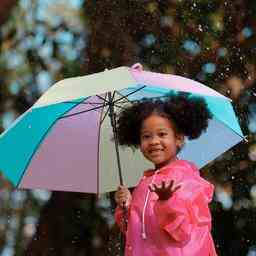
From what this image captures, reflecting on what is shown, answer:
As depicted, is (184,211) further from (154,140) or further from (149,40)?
(149,40)

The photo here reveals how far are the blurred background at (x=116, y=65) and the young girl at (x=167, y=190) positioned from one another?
71.2 inches

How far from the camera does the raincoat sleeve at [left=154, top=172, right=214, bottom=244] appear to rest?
2166 millimetres

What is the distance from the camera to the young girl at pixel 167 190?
85.9 inches

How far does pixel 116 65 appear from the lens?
15.1 ft

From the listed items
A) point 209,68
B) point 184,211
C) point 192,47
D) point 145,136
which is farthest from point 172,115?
point 192,47

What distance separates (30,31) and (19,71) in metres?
0.27

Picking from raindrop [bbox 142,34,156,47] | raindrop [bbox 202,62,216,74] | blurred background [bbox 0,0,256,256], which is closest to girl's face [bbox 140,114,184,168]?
blurred background [bbox 0,0,256,256]

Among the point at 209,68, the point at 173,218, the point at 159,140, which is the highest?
the point at 209,68

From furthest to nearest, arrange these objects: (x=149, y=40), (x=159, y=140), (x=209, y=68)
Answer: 1. (x=149, y=40)
2. (x=209, y=68)
3. (x=159, y=140)

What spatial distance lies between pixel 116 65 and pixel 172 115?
216 cm

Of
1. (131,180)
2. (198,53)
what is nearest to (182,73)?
(198,53)

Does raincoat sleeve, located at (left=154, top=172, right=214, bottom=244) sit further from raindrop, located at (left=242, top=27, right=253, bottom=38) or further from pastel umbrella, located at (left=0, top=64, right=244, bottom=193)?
raindrop, located at (left=242, top=27, right=253, bottom=38)

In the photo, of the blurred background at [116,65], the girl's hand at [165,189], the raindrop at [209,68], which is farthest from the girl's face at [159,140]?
the raindrop at [209,68]

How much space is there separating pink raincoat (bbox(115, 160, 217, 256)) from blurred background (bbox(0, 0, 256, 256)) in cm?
196
